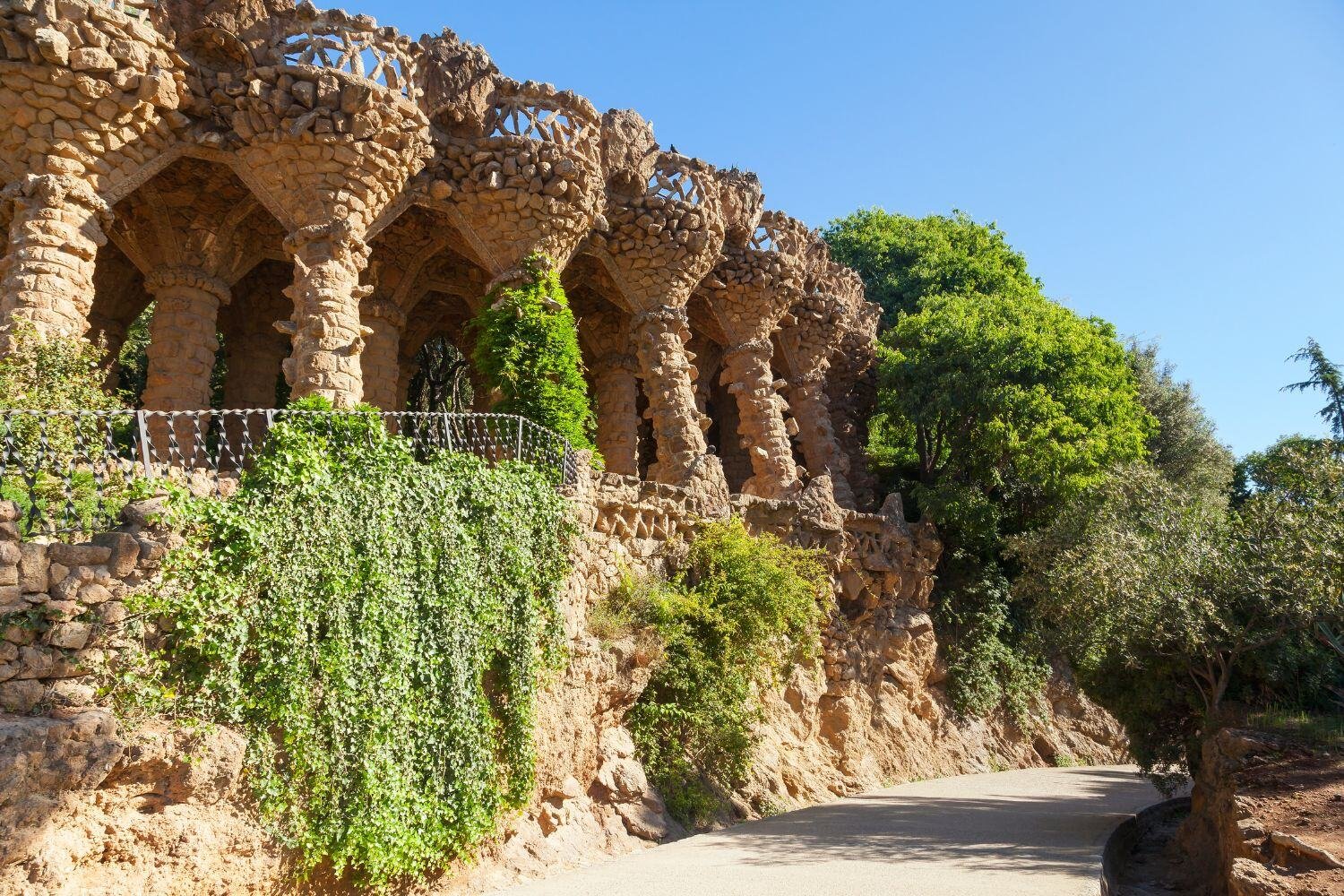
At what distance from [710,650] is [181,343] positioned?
25.9 feet

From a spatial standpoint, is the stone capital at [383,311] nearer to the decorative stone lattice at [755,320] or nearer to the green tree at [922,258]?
the decorative stone lattice at [755,320]

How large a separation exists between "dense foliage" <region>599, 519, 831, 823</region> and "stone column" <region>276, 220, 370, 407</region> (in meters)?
3.87

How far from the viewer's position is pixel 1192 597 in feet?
37.0

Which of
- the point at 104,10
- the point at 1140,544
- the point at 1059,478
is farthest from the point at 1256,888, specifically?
the point at 104,10

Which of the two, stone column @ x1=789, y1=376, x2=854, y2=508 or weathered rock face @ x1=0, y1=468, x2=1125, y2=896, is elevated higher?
stone column @ x1=789, y1=376, x2=854, y2=508

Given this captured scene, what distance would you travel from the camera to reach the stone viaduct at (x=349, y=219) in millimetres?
9852

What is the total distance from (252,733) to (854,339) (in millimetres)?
16782

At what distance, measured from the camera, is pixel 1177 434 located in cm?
2431

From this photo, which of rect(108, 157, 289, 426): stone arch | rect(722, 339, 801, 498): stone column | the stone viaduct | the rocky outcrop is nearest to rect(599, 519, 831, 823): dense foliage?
the stone viaduct

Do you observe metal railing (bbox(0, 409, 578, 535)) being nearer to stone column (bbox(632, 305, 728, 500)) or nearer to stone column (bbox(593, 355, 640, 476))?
stone column (bbox(632, 305, 728, 500))

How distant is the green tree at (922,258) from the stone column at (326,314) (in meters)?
17.2

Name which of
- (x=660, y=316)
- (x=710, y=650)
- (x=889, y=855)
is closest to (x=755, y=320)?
(x=660, y=316)

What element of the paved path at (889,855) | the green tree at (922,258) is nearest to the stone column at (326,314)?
the paved path at (889,855)

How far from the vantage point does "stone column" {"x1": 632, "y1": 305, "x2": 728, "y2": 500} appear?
14375 mm
